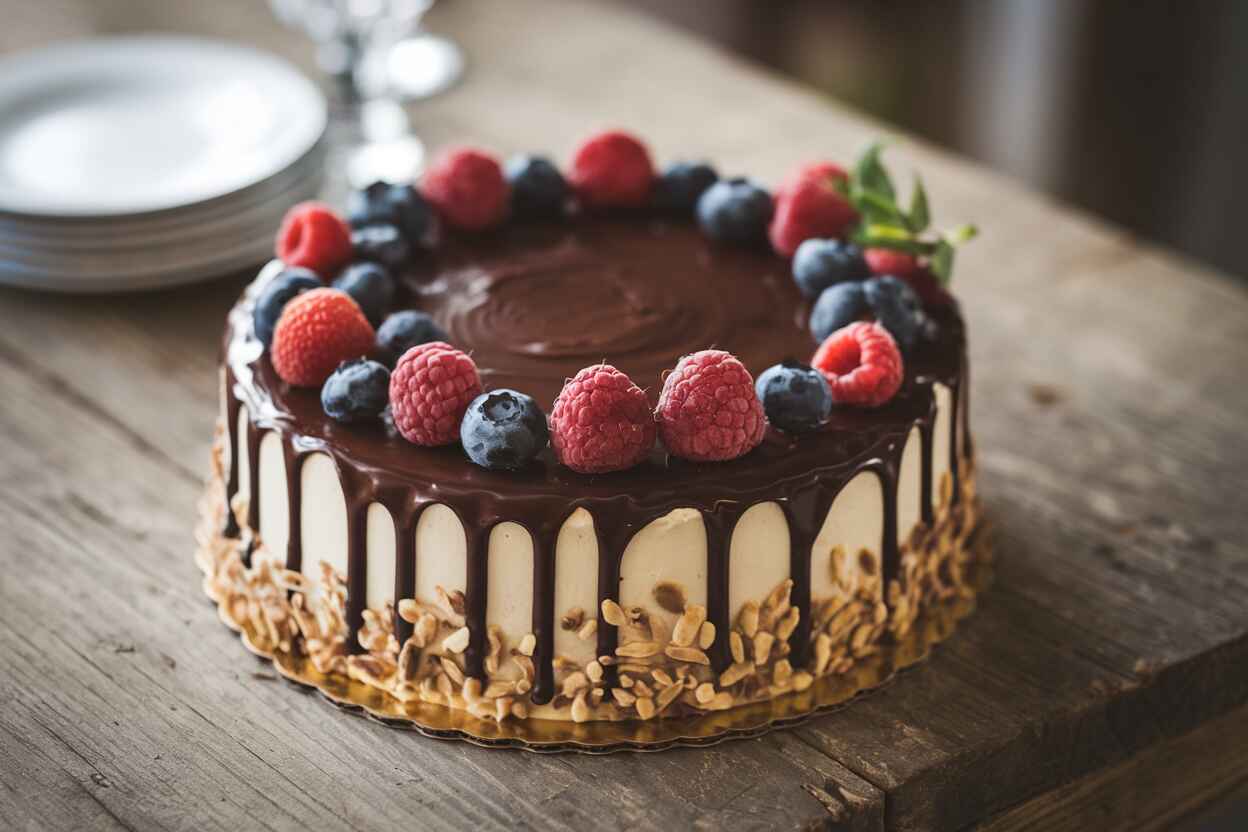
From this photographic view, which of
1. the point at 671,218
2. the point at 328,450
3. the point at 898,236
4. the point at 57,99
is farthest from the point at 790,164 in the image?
the point at 328,450

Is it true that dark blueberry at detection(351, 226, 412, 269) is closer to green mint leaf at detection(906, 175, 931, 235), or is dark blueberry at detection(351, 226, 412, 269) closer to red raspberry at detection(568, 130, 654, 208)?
red raspberry at detection(568, 130, 654, 208)

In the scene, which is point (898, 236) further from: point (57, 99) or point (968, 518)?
point (57, 99)

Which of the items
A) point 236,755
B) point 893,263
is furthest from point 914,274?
point 236,755

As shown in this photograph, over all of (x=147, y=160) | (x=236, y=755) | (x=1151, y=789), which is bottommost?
(x=1151, y=789)

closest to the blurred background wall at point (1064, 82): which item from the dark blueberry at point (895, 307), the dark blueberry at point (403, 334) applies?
the dark blueberry at point (895, 307)

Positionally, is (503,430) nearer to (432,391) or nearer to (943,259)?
(432,391)

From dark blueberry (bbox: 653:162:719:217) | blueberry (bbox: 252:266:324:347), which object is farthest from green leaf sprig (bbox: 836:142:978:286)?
blueberry (bbox: 252:266:324:347)
